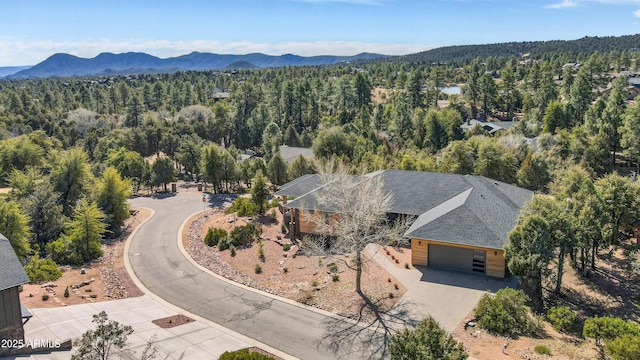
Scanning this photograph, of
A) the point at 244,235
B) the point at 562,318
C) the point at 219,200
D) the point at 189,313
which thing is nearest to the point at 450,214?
the point at 562,318

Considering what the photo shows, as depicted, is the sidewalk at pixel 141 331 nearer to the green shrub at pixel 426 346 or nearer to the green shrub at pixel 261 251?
the green shrub at pixel 261 251

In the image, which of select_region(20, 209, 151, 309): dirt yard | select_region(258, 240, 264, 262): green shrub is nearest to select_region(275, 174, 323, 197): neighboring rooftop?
select_region(258, 240, 264, 262): green shrub

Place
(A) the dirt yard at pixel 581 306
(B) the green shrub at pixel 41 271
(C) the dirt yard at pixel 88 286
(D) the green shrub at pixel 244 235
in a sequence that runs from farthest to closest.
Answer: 1. (D) the green shrub at pixel 244 235
2. (B) the green shrub at pixel 41 271
3. (C) the dirt yard at pixel 88 286
4. (A) the dirt yard at pixel 581 306

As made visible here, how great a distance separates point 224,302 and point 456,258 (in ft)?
46.2

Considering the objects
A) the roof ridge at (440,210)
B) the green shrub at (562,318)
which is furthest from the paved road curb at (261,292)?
the green shrub at (562,318)

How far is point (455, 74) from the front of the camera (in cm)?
16000

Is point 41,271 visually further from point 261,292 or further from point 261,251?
point 261,292

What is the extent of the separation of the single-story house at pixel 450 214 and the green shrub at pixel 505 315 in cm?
489

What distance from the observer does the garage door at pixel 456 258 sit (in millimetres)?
25625

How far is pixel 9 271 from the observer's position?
58.9 feet

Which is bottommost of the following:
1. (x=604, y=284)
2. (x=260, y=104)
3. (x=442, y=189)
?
(x=604, y=284)

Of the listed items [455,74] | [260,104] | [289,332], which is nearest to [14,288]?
[289,332]

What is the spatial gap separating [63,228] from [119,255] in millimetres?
8077

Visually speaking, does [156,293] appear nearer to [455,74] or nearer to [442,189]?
[442,189]
